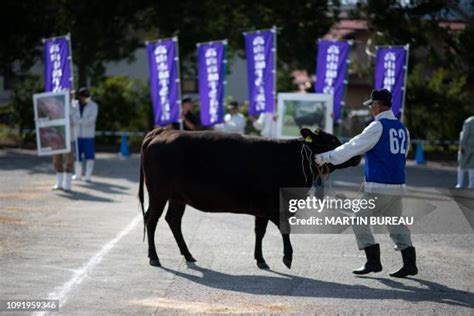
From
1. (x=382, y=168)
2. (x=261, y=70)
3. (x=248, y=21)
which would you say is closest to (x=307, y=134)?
(x=382, y=168)

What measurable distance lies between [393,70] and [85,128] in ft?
25.0

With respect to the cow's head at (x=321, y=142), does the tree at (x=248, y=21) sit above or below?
above

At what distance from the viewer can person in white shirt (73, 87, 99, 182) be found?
60.2 feet

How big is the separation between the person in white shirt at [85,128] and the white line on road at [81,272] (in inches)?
264

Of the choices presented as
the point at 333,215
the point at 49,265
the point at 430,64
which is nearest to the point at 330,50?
the point at 430,64

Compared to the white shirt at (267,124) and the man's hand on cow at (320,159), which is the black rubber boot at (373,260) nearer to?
the man's hand on cow at (320,159)

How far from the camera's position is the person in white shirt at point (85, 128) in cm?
1834

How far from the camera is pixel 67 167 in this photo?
16.9 metres

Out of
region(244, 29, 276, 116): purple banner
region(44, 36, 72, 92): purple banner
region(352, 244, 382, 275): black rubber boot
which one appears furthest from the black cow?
region(244, 29, 276, 116): purple banner

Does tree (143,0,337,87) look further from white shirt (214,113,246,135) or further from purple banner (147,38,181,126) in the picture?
purple banner (147,38,181,126)

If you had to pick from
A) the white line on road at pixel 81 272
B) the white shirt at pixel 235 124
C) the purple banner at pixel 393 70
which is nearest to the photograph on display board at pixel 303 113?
the purple banner at pixel 393 70

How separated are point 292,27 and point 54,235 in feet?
60.0

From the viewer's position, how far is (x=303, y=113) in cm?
1930

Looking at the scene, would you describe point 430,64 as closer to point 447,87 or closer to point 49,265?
point 447,87
